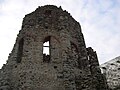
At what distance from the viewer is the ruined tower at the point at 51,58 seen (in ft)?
26.2

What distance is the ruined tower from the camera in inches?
314

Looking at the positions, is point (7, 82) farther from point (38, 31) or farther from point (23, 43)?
point (38, 31)

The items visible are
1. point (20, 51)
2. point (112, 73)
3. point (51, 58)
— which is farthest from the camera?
point (112, 73)

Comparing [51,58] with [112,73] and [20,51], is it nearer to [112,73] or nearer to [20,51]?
[20,51]

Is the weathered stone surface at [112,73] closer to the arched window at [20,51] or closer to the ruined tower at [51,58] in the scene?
the ruined tower at [51,58]

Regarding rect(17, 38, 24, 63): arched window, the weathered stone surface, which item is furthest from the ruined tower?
the weathered stone surface

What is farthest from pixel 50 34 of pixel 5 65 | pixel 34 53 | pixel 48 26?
pixel 5 65

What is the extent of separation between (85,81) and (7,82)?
11.7 feet

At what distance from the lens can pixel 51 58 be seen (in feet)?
29.1

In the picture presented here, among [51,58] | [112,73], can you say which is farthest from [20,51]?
[112,73]

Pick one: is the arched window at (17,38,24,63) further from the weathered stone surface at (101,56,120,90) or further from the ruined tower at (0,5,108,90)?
the weathered stone surface at (101,56,120,90)

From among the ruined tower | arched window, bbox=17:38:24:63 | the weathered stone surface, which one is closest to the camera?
the ruined tower

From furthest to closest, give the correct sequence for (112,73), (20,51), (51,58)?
(112,73)
(20,51)
(51,58)

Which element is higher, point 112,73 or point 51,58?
point 51,58
